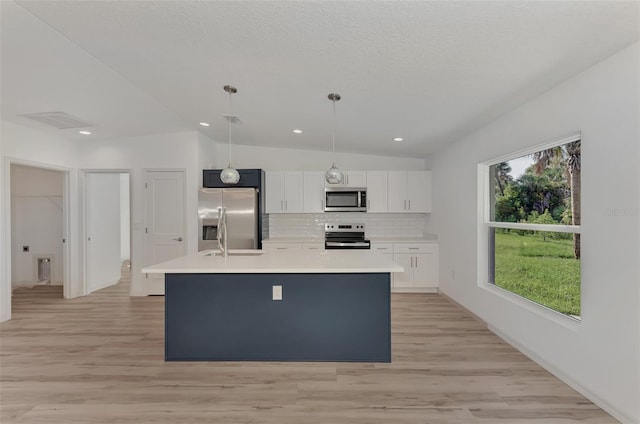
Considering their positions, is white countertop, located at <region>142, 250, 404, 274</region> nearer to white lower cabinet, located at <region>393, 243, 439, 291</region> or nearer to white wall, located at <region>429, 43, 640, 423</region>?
white wall, located at <region>429, 43, 640, 423</region>

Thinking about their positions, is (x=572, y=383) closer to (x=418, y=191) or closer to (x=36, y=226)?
(x=418, y=191)

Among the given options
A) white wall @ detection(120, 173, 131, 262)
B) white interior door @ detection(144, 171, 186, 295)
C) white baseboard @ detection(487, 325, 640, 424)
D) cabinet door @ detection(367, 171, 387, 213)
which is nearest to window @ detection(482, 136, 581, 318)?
white baseboard @ detection(487, 325, 640, 424)

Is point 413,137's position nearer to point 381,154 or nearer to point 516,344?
point 381,154

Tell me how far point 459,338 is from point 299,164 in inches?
150

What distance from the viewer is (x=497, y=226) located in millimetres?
3561

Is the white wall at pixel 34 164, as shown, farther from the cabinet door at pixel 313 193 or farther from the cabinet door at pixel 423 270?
the cabinet door at pixel 423 270

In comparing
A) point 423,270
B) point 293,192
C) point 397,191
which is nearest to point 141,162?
point 293,192

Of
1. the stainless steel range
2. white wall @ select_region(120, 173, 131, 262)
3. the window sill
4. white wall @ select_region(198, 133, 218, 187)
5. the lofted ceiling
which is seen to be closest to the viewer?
the lofted ceiling

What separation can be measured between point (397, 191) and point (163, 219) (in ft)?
12.7

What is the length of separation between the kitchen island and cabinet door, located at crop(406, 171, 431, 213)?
115 inches

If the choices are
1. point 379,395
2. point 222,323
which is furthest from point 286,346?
point 379,395

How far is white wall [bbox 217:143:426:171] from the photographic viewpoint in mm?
5797

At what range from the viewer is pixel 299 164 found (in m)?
5.81

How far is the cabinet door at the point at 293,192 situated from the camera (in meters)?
5.45
